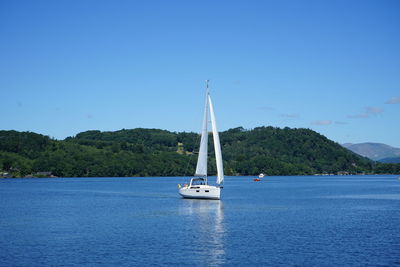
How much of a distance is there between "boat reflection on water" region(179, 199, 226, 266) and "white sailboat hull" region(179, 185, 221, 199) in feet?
4.36

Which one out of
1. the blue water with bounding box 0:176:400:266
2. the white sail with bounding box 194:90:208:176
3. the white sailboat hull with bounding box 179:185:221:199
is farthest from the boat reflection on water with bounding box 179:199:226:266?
the white sail with bounding box 194:90:208:176

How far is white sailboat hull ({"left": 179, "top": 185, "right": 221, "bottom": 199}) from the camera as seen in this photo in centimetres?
9144

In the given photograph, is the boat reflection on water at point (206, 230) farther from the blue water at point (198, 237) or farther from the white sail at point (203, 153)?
the white sail at point (203, 153)

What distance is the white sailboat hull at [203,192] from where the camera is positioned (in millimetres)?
91438

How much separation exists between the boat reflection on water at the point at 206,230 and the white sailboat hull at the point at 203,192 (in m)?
1.33

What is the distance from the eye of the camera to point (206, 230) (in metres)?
58.2

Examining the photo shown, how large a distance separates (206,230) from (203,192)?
34159 mm

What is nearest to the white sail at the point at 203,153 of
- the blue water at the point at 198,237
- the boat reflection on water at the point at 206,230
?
the boat reflection on water at the point at 206,230

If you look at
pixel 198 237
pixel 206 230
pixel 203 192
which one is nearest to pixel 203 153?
pixel 203 192

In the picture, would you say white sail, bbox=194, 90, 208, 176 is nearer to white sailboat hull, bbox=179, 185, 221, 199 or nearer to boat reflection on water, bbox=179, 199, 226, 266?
white sailboat hull, bbox=179, 185, 221, 199

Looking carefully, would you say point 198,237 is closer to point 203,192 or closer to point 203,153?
point 203,153

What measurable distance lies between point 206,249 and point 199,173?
43493 millimetres

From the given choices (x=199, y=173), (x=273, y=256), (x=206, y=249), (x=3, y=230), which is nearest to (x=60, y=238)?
(x=3, y=230)

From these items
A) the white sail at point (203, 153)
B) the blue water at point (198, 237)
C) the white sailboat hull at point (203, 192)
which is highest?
the white sail at point (203, 153)
